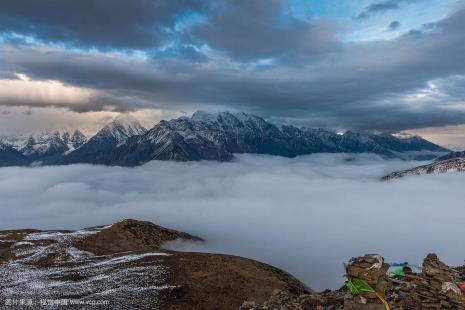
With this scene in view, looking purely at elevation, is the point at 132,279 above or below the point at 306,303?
below

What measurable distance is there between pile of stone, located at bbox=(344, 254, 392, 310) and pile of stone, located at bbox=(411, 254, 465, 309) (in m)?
3.91

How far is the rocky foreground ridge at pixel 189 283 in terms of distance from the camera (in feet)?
90.8

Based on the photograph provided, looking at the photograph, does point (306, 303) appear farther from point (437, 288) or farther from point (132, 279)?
point (132, 279)

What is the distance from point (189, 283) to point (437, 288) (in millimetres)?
43347

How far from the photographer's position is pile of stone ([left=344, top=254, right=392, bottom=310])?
26.4 meters

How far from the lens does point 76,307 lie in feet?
176

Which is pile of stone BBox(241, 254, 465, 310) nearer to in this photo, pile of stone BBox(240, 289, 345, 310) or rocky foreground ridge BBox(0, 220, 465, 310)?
rocky foreground ridge BBox(0, 220, 465, 310)

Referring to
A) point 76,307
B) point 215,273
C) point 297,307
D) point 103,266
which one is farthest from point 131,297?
point 297,307

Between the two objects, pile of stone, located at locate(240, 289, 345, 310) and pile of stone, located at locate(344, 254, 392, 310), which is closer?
pile of stone, located at locate(344, 254, 392, 310)

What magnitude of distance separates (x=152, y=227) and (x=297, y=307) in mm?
109432

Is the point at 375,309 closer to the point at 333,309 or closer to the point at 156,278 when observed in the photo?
the point at 333,309

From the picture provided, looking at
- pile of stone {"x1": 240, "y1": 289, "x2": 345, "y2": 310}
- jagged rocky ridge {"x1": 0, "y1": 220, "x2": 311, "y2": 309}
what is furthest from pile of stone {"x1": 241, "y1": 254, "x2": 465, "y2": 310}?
jagged rocky ridge {"x1": 0, "y1": 220, "x2": 311, "y2": 309}

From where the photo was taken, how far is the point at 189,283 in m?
64.3

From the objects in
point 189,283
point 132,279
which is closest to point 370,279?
point 189,283
